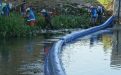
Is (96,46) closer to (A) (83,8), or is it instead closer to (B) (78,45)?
(B) (78,45)

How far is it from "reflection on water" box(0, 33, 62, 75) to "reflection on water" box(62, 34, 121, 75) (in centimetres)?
87

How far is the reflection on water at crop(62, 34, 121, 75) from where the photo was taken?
1014cm

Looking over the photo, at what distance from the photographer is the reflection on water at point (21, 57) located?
978cm

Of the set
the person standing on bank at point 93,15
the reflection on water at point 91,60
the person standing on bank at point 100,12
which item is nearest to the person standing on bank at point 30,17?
the reflection on water at point 91,60

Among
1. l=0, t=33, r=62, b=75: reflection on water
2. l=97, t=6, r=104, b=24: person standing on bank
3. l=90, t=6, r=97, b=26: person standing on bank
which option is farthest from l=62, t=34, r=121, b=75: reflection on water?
l=97, t=6, r=104, b=24: person standing on bank

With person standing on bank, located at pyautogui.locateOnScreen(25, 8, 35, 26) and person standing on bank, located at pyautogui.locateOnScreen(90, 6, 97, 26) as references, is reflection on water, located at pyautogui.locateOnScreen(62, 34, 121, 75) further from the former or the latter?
person standing on bank, located at pyautogui.locateOnScreen(90, 6, 97, 26)

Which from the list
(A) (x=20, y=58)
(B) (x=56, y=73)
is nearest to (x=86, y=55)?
(A) (x=20, y=58)

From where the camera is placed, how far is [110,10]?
33.3m

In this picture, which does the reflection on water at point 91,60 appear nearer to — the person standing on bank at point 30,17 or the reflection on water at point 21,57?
the reflection on water at point 21,57

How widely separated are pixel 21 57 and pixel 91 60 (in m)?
2.37

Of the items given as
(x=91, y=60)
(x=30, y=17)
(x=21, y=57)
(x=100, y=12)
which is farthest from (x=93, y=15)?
(x=21, y=57)

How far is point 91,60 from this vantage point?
11961mm

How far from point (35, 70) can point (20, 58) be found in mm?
1998

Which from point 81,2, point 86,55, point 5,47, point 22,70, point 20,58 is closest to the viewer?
point 22,70
